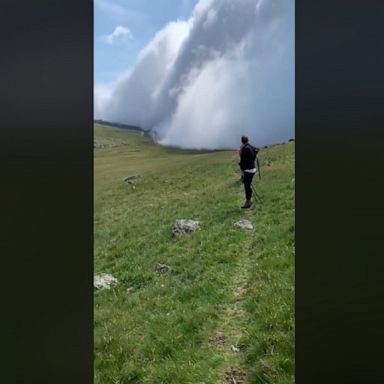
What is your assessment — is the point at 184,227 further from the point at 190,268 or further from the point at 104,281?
the point at 104,281

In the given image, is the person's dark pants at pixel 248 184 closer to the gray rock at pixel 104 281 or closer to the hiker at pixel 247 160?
the hiker at pixel 247 160

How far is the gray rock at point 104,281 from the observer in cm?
352

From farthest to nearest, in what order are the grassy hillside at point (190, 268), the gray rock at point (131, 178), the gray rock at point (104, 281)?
the gray rock at point (131, 178) → the gray rock at point (104, 281) → the grassy hillside at point (190, 268)

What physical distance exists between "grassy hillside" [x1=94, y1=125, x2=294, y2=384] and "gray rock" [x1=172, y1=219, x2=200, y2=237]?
68mm

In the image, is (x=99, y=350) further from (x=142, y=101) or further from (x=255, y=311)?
(x=142, y=101)

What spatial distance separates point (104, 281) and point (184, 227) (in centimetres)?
88

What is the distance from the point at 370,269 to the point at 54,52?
80.9 inches

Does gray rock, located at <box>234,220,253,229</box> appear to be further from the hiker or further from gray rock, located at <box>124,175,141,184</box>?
gray rock, located at <box>124,175,141,184</box>

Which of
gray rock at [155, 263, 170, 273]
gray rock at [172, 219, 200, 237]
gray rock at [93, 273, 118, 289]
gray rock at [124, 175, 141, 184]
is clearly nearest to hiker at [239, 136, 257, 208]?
gray rock at [172, 219, 200, 237]

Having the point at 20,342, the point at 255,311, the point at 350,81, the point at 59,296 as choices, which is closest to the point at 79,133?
the point at 59,296

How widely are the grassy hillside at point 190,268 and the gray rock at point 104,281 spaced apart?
0.14ft

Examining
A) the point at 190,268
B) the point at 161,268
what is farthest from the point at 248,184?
the point at 161,268

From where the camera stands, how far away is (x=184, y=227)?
156 inches

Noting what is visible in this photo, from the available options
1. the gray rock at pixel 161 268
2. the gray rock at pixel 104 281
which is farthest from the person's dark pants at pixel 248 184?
the gray rock at pixel 104 281
